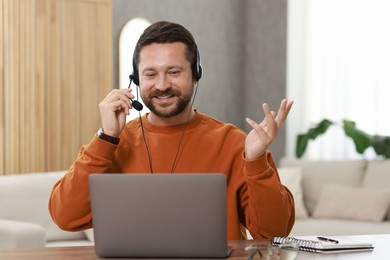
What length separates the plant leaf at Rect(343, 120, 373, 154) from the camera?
20.3ft

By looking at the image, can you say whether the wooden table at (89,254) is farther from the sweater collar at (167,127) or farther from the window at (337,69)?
the window at (337,69)

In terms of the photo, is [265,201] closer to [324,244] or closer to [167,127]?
[324,244]

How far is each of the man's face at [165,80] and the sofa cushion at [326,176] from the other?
3.75m

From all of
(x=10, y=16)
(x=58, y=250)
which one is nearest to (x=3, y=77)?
(x=10, y=16)

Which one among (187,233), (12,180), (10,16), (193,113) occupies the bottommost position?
(12,180)

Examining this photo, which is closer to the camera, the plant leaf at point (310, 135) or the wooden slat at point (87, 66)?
the wooden slat at point (87, 66)

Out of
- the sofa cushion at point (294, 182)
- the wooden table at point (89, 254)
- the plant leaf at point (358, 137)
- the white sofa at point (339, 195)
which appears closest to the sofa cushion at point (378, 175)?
the white sofa at point (339, 195)

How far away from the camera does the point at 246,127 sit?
753 cm

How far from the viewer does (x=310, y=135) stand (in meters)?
6.52

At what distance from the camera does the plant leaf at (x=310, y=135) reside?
254 inches

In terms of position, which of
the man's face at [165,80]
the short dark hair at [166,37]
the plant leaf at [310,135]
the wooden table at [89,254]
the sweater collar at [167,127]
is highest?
the short dark hair at [166,37]

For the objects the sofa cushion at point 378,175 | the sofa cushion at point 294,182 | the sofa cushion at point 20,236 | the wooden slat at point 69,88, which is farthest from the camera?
the sofa cushion at point 294,182

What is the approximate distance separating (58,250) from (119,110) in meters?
0.45

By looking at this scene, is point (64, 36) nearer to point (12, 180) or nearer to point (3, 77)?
point (3, 77)
